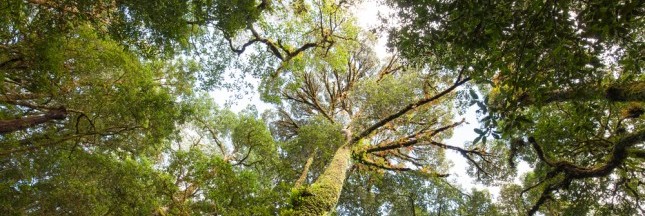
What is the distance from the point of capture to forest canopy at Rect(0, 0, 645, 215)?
133 inches

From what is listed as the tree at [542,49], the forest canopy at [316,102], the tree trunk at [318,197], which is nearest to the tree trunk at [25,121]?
the forest canopy at [316,102]

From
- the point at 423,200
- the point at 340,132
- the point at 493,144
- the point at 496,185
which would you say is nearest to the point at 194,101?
the point at 340,132

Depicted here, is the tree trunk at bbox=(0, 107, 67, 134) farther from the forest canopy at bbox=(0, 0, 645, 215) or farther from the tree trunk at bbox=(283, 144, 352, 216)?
the tree trunk at bbox=(283, 144, 352, 216)

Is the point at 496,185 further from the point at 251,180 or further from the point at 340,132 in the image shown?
the point at 251,180

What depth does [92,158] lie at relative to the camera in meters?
8.09

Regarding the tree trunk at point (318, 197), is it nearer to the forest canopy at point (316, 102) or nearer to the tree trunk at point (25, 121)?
the forest canopy at point (316, 102)

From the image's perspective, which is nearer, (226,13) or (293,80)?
(226,13)

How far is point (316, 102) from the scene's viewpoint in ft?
46.0

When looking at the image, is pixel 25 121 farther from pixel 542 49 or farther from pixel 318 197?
pixel 542 49

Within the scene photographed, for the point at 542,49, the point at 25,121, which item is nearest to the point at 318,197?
the point at 542,49

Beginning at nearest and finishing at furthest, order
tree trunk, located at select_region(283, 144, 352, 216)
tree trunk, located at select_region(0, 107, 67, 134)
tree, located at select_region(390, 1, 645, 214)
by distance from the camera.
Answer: tree, located at select_region(390, 1, 645, 214), tree trunk, located at select_region(283, 144, 352, 216), tree trunk, located at select_region(0, 107, 67, 134)

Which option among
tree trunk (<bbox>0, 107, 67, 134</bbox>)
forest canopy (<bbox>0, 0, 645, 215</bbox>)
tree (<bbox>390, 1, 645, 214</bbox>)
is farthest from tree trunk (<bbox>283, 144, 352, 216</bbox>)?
tree trunk (<bbox>0, 107, 67, 134</bbox>)

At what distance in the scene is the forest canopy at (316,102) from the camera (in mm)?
3387

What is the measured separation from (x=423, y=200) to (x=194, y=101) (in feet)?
27.8
